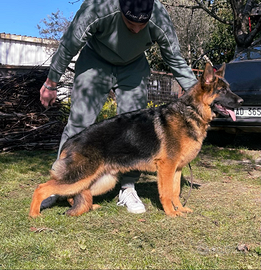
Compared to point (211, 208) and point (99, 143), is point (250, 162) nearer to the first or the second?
point (211, 208)

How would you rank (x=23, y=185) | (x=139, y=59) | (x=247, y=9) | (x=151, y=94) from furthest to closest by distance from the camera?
(x=151, y=94) < (x=247, y=9) < (x=23, y=185) < (x=139, y=59)

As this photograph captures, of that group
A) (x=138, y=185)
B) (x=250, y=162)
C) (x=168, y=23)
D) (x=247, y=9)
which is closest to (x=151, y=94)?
(x=247, y=9)

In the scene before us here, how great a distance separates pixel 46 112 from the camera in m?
8.15

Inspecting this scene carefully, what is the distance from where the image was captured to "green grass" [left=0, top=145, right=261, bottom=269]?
2.60 metres

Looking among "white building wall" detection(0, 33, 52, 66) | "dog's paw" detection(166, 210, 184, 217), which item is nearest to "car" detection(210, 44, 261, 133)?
"dog's paw" detection(166, 210, 184, 217)

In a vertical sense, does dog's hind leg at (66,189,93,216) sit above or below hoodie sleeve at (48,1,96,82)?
below

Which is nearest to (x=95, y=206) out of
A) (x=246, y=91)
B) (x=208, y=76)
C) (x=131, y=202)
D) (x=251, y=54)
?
(x=131, y=202)

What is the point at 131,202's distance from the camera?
396 centimetres

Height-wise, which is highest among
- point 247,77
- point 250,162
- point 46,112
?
point 247,77

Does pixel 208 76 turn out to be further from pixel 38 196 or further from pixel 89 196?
pixel 38 196

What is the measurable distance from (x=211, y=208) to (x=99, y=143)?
169 centimetres

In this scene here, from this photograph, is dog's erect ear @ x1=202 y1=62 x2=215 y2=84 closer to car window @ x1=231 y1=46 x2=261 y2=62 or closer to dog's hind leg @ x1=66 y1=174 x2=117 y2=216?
dog's hind leg @ x1=66 y1=174 x2=117 y2=216

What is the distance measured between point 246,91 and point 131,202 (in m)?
4.39

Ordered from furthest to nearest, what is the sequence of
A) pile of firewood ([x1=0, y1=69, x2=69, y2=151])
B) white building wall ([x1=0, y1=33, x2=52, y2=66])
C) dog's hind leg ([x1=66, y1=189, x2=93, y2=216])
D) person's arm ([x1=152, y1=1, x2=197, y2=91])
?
1. white building wall ([x1=0, y1=33, x2=52, y2=66])
2. pile of firewood ([x1=0, y1=69, x2=69, y2=151])
3. person's arm ([x1=152, y1=1, x2=197, y2=91])
4. dog's hind leg ([x1=66, y1=189, x2=93, y2=216])
